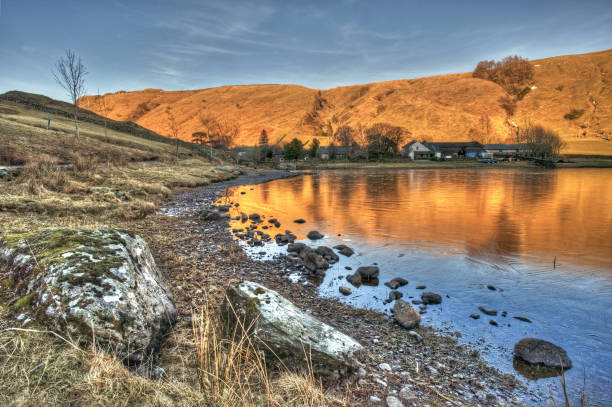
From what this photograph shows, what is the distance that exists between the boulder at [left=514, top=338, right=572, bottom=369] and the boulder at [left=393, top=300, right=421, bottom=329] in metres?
2.10

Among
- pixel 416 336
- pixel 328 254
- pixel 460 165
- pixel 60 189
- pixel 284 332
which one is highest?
pixel 460 165

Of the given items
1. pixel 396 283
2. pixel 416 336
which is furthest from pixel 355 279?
pixel 416 336

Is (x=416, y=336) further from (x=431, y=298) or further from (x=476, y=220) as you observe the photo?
(x=476, y=220)

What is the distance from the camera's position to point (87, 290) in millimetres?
4078

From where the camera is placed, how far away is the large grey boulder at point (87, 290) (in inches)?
148

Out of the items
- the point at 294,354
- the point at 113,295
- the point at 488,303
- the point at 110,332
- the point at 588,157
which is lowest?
the point at 488,303

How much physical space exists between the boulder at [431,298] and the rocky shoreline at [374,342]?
5.17 ft

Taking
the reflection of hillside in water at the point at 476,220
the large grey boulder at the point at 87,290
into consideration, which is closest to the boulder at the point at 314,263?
the reflection of hillside in water at the point at 476,220

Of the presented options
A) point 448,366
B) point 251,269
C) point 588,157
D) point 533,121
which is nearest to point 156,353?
point 448,366

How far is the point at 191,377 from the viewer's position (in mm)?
3693

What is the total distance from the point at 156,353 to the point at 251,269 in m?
6.35

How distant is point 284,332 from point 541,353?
5.63 metres

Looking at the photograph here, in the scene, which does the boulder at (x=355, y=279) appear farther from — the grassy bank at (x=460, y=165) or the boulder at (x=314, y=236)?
the grassy bank at (x=460, y=165)

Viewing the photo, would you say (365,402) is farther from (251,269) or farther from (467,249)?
(467,249)
